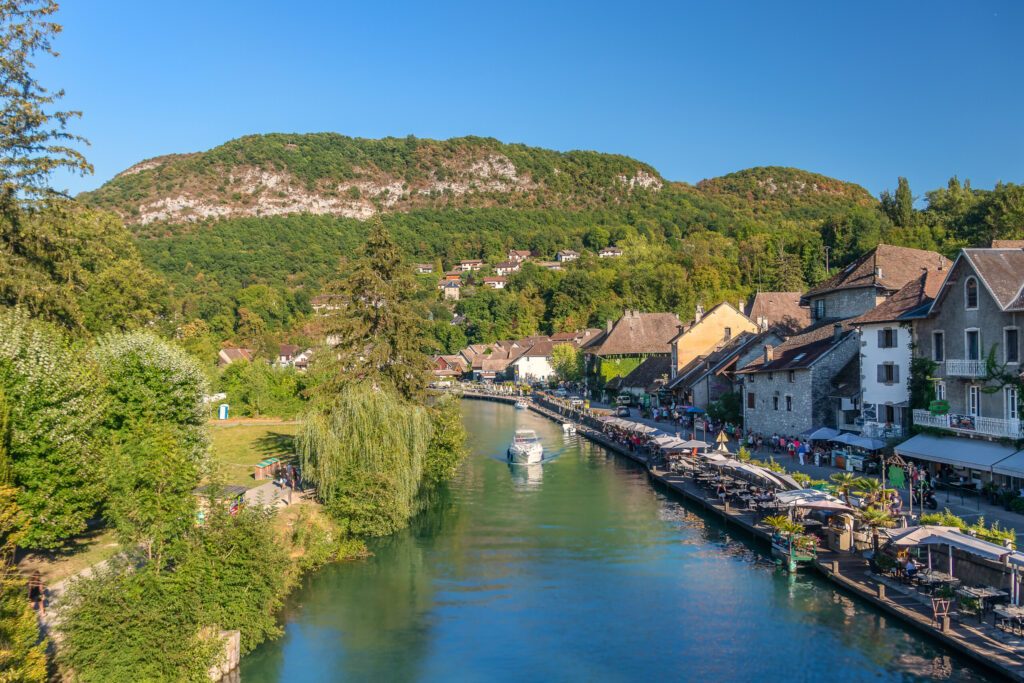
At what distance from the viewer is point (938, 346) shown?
32.8 m

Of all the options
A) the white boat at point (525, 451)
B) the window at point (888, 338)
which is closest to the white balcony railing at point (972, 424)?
the window at point (888, 338)

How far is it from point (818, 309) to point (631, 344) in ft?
128

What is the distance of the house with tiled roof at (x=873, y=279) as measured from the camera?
4294 centimetres

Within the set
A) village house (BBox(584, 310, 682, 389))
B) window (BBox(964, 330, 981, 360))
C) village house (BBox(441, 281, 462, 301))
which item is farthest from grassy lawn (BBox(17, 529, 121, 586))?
village house (BBox(441, 281, 462, 301))

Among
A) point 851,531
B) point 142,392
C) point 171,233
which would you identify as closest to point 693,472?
point 851,531

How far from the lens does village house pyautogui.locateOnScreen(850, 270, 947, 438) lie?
3506cm

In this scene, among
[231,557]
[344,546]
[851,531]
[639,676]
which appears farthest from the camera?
[344,546]

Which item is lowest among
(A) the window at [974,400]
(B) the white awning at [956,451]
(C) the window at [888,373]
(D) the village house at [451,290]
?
(B) the white awning at [956,451]

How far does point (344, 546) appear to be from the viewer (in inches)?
1118

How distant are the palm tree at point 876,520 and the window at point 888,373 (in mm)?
13159

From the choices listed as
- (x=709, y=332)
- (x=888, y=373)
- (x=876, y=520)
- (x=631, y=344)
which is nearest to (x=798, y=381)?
(x=888, y=373)

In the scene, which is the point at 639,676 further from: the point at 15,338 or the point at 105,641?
the point at 15,338

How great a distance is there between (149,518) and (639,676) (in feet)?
42.4

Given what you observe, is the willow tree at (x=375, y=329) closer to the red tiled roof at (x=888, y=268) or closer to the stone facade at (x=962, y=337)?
the stone facade at (x=962, y=337)
